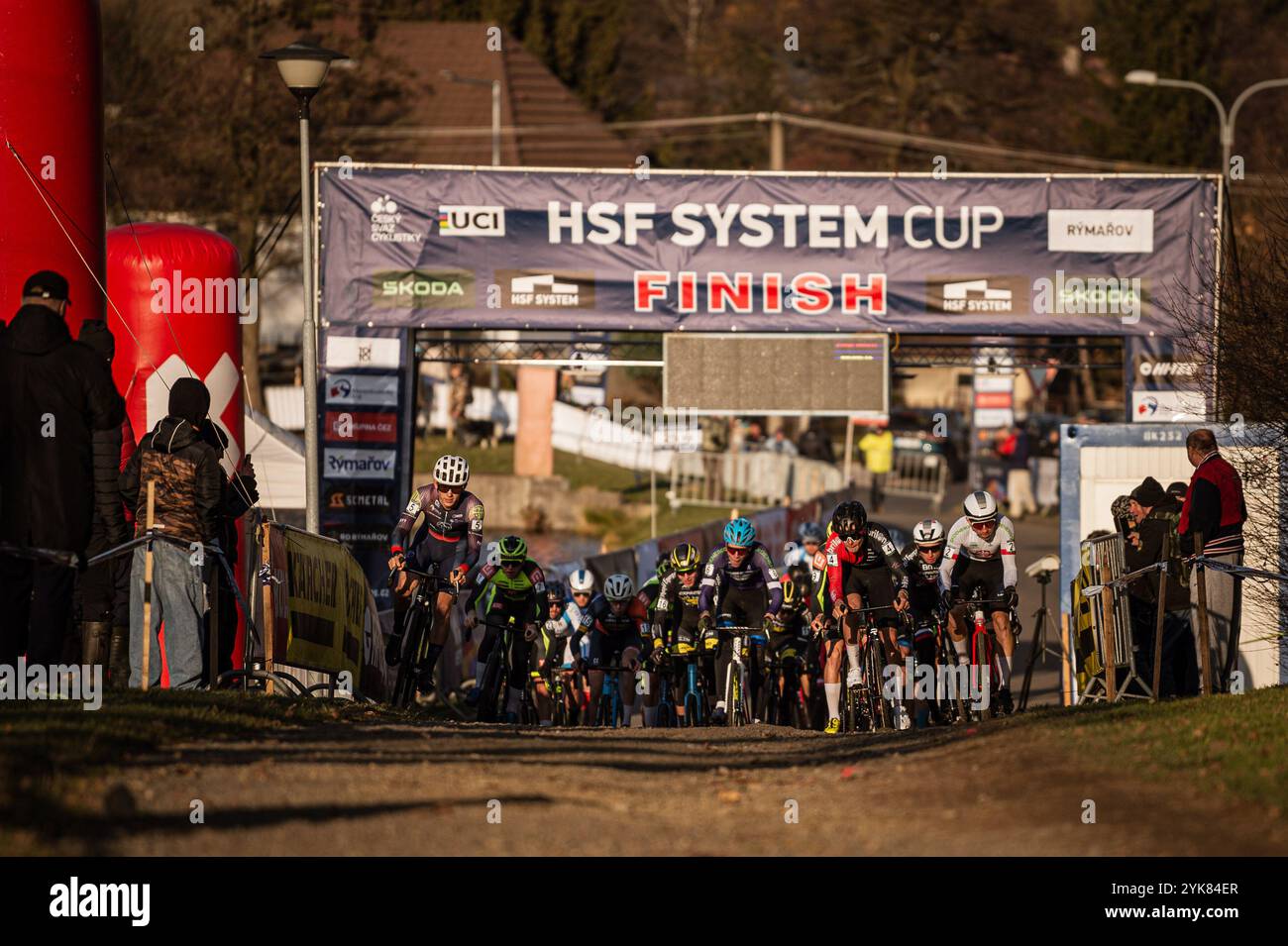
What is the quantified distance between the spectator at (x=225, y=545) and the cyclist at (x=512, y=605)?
2768 mm

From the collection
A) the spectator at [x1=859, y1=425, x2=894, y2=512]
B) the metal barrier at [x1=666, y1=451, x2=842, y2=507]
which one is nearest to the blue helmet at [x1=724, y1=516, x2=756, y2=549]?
the metal barrier at [x1=666, y1=451, x2=842, y2=507]

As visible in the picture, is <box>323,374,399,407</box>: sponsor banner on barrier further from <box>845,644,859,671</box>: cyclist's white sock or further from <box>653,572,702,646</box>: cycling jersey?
<box>845,644,859,671</box>: cyclist's white sock

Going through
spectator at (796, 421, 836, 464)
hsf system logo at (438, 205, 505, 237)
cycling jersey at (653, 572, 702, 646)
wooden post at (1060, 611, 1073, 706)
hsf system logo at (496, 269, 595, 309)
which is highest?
hsf system logo at (438, 205, 505, 237)

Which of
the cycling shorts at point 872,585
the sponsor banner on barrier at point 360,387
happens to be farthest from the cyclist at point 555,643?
the sponsor banner on barrier at point 360,387

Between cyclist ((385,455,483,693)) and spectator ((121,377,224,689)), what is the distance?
3.21m

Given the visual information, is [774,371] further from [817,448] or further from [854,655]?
[817,448]

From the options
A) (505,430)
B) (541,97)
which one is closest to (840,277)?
(505,430)

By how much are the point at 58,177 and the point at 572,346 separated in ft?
33.5

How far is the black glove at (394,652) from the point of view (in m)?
15.3

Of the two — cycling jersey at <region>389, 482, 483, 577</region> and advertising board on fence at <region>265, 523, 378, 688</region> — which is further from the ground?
cycling jersey at <region>389, 482, 483, 577</region>

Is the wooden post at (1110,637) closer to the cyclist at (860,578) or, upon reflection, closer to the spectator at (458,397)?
the cyclist at (860,578)

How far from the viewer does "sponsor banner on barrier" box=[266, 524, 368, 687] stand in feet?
43.7
